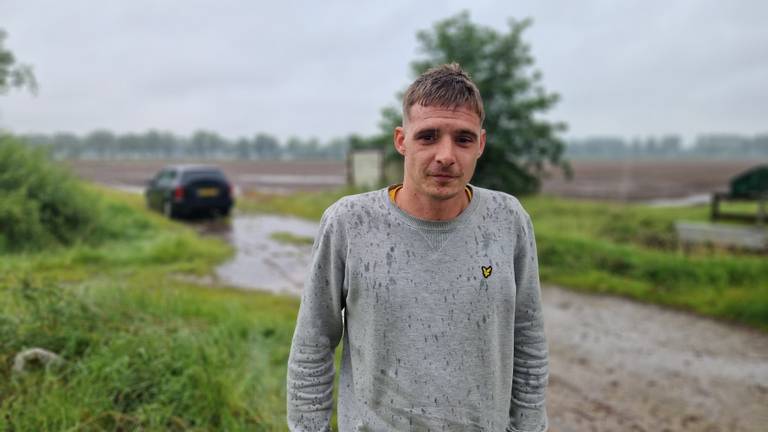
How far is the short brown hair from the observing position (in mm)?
1485

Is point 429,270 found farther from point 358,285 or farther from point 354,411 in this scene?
point 354,411

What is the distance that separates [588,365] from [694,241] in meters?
6.47

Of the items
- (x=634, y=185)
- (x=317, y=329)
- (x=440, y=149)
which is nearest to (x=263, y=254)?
(x=317, y=329)

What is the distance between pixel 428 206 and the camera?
60.0 inches

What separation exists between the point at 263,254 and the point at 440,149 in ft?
29.8

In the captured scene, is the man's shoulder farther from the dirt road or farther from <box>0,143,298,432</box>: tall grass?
the dirt road

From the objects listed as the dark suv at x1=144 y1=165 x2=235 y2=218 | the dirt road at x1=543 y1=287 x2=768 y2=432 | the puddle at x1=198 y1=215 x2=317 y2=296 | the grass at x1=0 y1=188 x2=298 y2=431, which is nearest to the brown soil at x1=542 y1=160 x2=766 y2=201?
the puddle at x1=198 y1=215 x2=317 y2=296

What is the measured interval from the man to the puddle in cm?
504

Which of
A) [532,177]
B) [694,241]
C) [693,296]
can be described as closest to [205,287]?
[693,296]

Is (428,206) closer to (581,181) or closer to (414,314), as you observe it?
(414,314)

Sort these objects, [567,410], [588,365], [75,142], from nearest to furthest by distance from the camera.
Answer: [567,410], [588,365], [75,142]

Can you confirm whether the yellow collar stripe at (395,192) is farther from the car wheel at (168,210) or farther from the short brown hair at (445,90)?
the car wheel at (168,210)

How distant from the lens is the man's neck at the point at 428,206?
1.52 meters

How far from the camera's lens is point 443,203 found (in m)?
1.53
